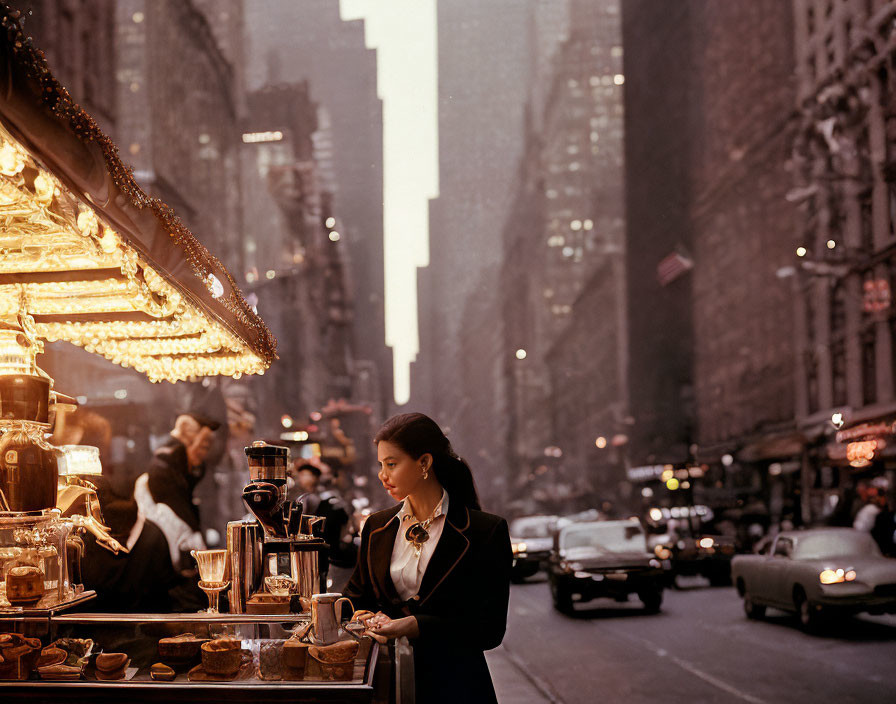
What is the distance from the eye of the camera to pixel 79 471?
5.03 metres

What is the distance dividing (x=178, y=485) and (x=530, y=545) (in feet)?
69.2

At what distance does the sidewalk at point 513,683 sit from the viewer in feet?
31.7

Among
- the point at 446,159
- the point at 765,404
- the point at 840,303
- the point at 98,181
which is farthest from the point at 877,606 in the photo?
the point at 765,404

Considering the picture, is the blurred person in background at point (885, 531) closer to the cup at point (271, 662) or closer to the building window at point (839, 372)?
the cup at point (271, 662)

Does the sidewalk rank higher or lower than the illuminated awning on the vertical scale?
lower

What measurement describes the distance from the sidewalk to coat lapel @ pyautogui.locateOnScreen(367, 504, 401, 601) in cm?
587

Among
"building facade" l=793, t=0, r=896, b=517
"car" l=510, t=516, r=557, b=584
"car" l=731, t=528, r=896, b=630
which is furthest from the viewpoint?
"building facade" l=793, t=0, r=896, b=517

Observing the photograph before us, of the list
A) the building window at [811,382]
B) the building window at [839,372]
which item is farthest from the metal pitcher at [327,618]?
the building window at [811,382]

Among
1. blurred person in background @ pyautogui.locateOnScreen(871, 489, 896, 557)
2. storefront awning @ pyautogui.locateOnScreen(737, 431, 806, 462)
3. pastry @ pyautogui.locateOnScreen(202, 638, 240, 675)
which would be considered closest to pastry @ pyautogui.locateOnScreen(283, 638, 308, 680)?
pastry @ pyautogui.locateOnScreen(202, 638, 240, 675)

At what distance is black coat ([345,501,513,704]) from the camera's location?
341 cm

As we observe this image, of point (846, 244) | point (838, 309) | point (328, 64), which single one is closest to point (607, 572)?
point (846, 244)

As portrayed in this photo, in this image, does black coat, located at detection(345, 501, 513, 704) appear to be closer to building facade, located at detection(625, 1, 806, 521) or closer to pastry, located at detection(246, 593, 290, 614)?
pastry, located at detection(246, 593, 290, 614)

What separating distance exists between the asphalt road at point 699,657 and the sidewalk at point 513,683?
0.06 metres

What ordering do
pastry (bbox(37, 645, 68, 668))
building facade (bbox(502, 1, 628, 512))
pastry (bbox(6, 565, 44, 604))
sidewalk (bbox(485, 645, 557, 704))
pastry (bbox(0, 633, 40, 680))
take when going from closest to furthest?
pastry (bbox(0, 633, 40, 680)), pastry (bbox(37, 645, 68, 668)), pastry (bbox(6, 565, 44, 604)), sidewalk (bbox(485, 645, 557, 704)), building facade (bbox(502, 1, 628, 512))
